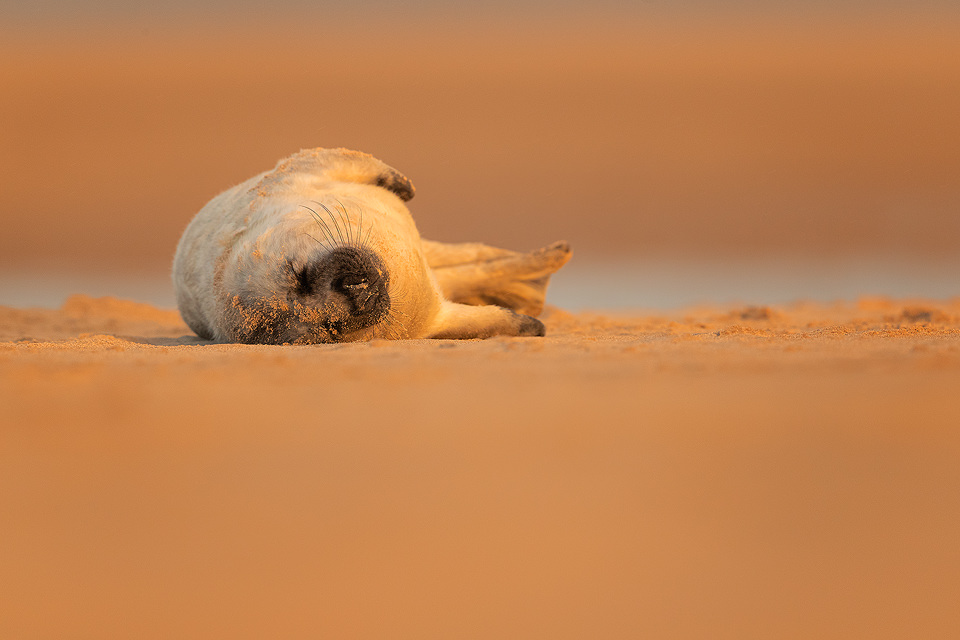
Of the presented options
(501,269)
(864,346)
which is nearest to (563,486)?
(864,346)

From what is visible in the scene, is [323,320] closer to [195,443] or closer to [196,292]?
[196,292]

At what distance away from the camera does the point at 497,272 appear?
7.06 metres

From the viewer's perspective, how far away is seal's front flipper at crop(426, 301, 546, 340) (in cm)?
530

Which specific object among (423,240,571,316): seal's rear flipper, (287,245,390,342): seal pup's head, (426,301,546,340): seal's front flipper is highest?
(423,240,571,316): seal's rear flipper

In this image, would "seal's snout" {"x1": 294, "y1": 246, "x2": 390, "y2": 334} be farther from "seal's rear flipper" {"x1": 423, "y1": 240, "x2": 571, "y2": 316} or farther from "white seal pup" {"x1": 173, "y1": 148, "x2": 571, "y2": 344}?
"seal's rear flipper" {"x1": 423, "y1": 240, "x2": 571, "y2": 316}

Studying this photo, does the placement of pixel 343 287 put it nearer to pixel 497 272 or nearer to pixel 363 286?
pixel 363 286

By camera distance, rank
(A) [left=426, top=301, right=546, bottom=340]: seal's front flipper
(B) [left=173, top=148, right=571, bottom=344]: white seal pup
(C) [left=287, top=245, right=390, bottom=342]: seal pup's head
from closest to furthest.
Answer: (C) [left=287, top=245, right=390, bottom=342]: seal pup's head → (B) [left=173, top=148, right=571, bottom=344]: white seal pup → (A) [left=426, top=301, right=546, bottom=340]: seal's front flipper

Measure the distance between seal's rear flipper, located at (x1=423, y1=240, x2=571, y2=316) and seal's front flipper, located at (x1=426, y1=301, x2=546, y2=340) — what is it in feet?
4.35

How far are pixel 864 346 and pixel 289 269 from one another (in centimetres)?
280

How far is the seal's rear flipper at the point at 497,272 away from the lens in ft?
22.7

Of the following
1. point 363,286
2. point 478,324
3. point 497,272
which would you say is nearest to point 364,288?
point 363,286

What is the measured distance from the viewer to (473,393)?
2.87 meters

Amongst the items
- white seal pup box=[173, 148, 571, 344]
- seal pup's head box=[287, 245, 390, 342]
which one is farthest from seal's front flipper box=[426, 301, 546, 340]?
seal pup's head box=[287, 245, 390, 342]

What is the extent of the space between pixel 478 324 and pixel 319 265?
1472mm
